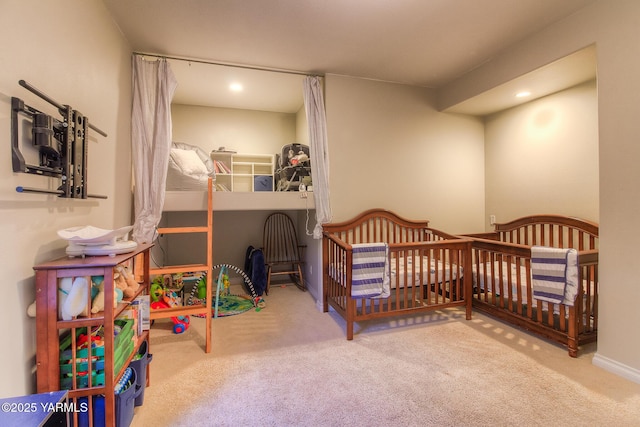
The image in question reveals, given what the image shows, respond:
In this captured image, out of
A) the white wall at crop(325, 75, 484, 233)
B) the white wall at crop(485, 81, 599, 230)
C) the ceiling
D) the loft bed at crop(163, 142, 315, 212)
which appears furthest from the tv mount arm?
the white wall at crop(485, 81, 599, 230)

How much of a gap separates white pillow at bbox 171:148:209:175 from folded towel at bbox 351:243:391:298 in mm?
1695

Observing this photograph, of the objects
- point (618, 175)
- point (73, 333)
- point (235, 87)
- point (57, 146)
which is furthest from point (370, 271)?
point (235, 87)

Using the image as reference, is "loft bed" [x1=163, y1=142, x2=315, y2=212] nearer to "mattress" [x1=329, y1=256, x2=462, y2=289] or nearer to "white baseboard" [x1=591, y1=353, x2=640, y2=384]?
"mattress" [x1=329, y1=256, x2=462, y2=289]

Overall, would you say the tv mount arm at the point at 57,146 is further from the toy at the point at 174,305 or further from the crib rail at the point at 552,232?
the crib rail at the point at 552,232

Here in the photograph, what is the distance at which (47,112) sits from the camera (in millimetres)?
1372

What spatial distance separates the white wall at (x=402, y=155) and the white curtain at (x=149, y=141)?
5.38 feet

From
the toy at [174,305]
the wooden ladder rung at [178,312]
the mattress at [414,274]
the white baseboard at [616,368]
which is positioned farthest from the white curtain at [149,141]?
the white baseboard at [616,368]

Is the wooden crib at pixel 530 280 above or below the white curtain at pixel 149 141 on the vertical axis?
below

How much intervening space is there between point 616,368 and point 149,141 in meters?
3.93

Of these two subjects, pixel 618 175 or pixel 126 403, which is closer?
pixel 126 403

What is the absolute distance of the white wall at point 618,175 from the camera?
1798 mm

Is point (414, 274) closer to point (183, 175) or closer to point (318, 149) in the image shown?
point (318, 149)

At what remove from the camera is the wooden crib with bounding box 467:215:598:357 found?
2102 millimetres

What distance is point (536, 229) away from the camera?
306 cm
